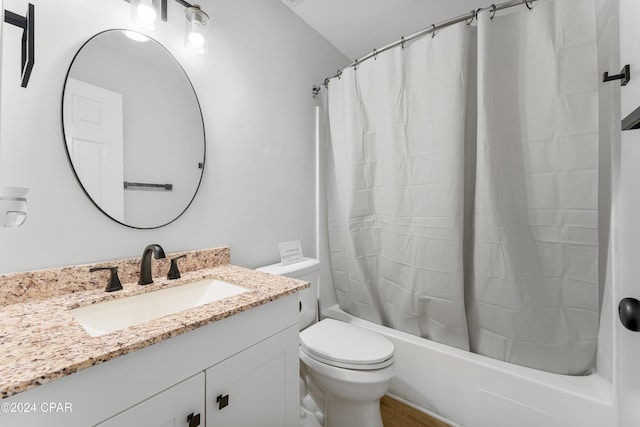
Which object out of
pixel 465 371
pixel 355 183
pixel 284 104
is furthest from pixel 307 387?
pixel 284 104

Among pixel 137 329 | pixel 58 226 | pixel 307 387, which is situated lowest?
pixel 307 387

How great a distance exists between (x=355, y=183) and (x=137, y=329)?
1.41 m

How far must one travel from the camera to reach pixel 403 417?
1421 mm

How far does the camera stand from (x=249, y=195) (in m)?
1.51

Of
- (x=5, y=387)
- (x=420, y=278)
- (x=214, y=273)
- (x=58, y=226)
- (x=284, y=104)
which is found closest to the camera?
(x=5, y=387)

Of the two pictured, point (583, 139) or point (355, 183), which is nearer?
point (583, 139)

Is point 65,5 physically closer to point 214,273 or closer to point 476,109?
point 214,273

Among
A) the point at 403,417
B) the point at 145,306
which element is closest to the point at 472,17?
→ the point at 145,306

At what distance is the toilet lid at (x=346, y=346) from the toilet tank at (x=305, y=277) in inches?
2.8

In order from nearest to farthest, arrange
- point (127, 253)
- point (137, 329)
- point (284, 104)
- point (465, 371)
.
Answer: point (137, 329), point (127, 253), point (465, 371), point (284, 104)

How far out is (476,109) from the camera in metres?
1.34

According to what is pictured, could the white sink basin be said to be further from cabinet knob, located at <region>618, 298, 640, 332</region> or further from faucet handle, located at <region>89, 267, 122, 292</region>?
cabinet knob, located at <region>618, 298, 640, 332</region>

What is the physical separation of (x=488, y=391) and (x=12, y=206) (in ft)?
6.17

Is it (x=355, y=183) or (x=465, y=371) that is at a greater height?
(x=355, y=183)
